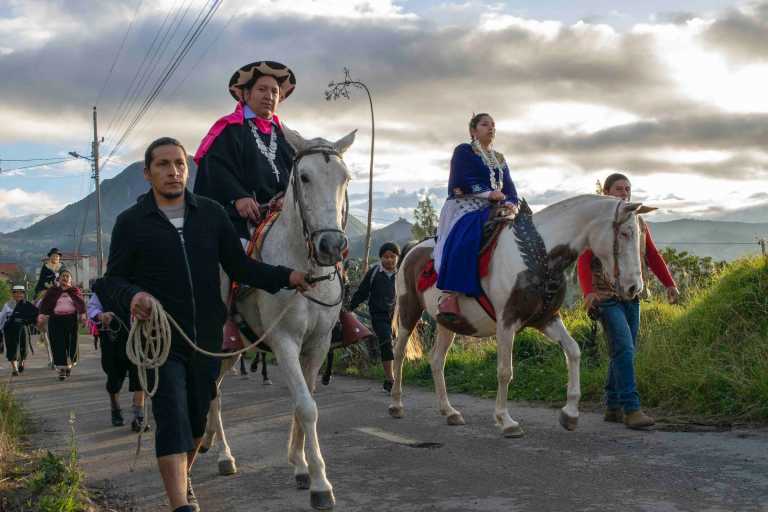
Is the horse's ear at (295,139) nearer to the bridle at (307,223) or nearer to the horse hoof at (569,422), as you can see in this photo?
the bridle at (307,223)

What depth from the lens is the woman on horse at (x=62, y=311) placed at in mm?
15602

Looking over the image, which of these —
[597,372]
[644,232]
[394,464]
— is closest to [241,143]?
[394,464]

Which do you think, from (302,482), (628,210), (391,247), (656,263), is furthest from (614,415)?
(391,247)

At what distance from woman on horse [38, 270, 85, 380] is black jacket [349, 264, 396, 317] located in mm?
5734

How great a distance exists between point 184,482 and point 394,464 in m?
2.64

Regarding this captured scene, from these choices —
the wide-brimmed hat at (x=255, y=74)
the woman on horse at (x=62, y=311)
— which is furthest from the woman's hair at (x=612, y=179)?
the woman on horse at (x=62, y=311)

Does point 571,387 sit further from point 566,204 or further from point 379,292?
point 379,292

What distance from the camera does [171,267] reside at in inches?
187

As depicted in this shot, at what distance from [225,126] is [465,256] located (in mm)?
2837

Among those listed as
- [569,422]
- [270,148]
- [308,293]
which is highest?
[270,148]

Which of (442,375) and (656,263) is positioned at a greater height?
(656,263)

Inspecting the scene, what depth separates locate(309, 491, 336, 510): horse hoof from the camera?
546 centimetres

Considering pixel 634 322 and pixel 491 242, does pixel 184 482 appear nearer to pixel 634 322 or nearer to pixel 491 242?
pixel 491 242

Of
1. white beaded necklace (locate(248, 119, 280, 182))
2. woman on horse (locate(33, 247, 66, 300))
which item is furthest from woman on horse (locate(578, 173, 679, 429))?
woman on horse (locate(33, 247, 66, 300))
